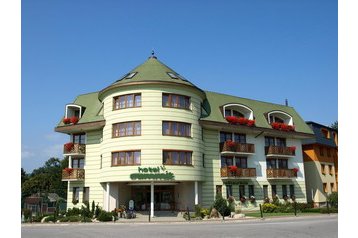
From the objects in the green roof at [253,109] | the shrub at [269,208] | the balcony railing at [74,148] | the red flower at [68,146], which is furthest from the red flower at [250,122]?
the red flower at [68,146]

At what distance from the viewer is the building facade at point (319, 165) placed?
43562mm

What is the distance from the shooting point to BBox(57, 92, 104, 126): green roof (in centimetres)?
3378

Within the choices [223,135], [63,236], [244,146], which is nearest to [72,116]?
[223,135]

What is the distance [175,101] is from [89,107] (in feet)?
33.4

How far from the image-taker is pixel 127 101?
102 feet

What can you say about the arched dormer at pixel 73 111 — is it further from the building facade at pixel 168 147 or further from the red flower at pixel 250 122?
the red flower at pixel 250 122

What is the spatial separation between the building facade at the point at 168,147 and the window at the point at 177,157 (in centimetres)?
9

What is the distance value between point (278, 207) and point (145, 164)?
1408cm

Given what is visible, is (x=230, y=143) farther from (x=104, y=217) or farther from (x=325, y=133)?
(x=325, y=133)

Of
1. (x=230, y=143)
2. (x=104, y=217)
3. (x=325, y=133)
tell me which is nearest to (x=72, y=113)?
(x=104, y=217)
